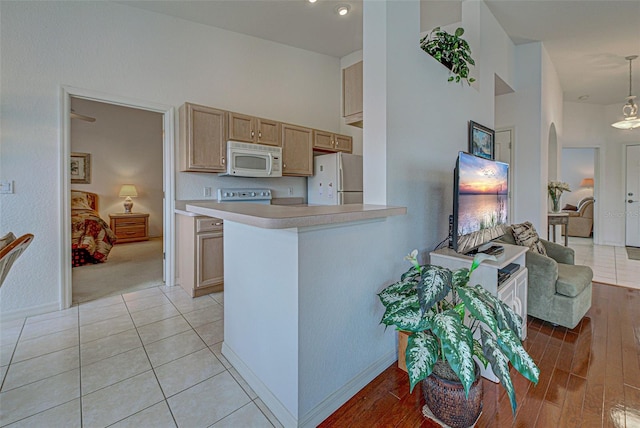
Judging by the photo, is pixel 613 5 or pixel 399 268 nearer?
pixel 399 268

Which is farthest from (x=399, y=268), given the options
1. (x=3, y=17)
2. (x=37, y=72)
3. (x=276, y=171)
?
(x=3, y=17)

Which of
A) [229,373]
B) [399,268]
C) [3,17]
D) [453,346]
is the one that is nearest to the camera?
[453,346]

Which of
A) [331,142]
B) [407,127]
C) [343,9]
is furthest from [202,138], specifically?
[407,127]

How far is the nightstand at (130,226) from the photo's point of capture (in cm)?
591

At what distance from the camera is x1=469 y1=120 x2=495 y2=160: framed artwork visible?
261 cm

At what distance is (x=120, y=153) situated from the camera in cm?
617

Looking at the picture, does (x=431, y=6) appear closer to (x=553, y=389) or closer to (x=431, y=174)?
(x=431, y=174)

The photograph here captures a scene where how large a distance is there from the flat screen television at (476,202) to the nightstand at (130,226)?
6.40m

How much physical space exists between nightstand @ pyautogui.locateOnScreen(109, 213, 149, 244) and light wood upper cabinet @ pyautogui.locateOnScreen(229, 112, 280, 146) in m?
4.17

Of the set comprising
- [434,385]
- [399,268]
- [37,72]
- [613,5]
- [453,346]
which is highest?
[613,5]

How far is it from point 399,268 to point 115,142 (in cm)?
668

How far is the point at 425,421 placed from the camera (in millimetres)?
1370

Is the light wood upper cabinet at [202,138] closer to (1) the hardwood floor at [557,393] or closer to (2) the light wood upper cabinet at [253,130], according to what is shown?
(2) the light wood upper cabinet at [253,130]

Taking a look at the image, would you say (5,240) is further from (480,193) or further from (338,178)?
(338,178)
